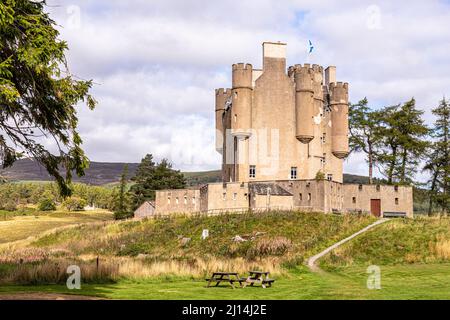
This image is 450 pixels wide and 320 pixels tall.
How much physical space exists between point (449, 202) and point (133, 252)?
3907 cm

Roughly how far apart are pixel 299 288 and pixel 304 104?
43.2 meters

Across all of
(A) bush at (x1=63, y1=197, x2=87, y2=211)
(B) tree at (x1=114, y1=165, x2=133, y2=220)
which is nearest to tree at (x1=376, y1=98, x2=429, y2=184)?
(B) tree at (x1=114, y1=165, x2=133, y2=220)

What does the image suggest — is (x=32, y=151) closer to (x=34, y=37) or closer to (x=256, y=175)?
(x=34, y=37)

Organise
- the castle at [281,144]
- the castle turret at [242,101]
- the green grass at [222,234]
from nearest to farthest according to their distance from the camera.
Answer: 1. the green grass at [222,234]
2. the castle at [281,144]
3. the castle turret at [242,101]

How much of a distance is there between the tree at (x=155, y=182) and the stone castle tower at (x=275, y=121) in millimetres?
26076

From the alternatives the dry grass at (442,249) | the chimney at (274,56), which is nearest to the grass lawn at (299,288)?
the dry grass at (442,249)

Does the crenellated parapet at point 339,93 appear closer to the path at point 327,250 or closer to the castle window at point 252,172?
the castle window at point 252,172

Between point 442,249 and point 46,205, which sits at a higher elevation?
point 46,205

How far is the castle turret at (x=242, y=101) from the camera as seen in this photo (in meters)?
62.1

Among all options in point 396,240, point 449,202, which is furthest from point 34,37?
point 449,202

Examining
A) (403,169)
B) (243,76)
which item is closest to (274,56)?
(243,76)

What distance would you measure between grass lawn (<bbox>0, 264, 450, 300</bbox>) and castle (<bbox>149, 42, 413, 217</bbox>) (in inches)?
1224

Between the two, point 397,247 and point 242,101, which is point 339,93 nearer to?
point 242,101

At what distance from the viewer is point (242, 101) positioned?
6219 cm
